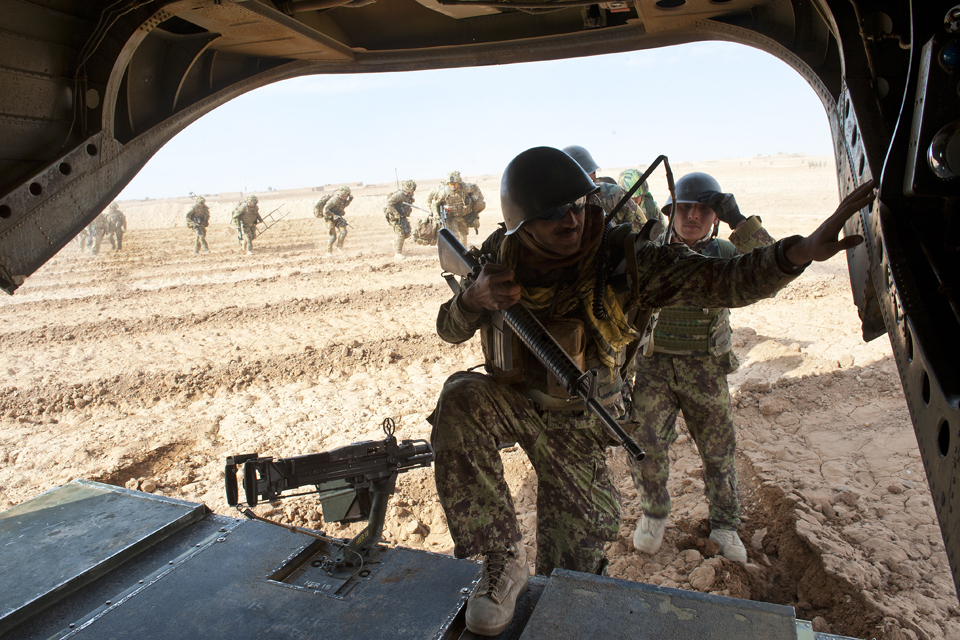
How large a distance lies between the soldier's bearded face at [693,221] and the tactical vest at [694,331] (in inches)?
3.8

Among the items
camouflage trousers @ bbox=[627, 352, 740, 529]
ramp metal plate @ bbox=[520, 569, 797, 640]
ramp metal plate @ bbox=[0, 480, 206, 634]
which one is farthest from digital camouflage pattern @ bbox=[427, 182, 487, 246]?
ramp metal plate @ bbox=[520, 569, 797, 640]

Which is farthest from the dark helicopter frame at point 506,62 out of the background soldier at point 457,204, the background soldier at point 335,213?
the background soldier at point 335,213

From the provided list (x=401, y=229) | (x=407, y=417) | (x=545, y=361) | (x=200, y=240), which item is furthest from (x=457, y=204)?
(x=545, y=361)

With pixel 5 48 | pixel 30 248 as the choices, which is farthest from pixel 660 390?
pixel 5 48

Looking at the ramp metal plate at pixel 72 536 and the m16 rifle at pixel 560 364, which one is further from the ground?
the m16 rifle at pixel 560 364

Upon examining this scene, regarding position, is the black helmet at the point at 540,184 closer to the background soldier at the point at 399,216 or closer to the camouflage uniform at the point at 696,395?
the camouflage uniform at the point at 696,395

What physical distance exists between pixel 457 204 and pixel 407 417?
9.15 metres

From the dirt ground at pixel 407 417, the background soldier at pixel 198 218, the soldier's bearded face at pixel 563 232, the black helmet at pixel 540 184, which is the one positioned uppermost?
the background soldier at pixel 198 218

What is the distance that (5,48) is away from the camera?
8.12 ft

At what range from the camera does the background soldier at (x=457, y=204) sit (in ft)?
46.2

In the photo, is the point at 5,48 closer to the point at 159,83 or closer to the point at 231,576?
the point at 159,83

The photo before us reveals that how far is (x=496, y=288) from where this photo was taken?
2439 millimetres

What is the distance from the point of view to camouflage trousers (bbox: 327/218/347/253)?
651 inches

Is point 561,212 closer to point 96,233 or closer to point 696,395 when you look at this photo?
point 696,395
